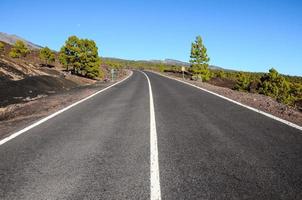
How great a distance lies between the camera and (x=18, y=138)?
7312 mm

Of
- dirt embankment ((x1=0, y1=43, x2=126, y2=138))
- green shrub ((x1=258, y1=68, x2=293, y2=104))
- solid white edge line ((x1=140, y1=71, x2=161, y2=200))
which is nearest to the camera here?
solid white edge line ((x1=140, y1=71, x2=161, y2=200))

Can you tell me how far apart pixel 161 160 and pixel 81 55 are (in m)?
49.5

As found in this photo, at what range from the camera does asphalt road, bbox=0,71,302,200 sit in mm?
4152

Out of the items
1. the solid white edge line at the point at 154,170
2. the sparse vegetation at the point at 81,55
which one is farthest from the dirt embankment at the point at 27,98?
the sparse vegetation at the point at 81,55

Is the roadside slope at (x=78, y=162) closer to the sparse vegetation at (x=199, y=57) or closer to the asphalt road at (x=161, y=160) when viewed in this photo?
the asphalt road at (x=161, y=160)

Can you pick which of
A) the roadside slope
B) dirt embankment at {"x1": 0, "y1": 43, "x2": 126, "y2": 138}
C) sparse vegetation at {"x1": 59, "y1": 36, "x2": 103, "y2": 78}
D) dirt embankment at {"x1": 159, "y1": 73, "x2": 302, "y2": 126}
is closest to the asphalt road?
the roadside slope

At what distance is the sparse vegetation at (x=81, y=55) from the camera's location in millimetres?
52719

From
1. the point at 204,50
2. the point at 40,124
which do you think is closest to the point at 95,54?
the point at 204,50

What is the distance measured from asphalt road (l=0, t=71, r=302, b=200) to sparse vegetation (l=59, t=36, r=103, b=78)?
45.4m

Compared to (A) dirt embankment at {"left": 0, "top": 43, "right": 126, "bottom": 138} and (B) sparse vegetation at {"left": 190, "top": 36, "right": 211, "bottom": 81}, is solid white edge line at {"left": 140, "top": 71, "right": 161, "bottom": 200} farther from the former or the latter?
(B) sparse vegetation at {"left": 190, "top": 36, "right": 211, "bottom": 81}

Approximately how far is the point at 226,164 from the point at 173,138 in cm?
204

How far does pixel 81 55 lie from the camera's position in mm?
52594

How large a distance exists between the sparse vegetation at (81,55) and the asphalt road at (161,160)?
45387mm

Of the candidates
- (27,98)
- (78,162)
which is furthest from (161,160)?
(27,98)
